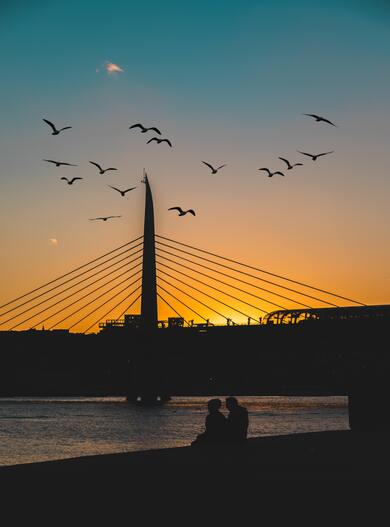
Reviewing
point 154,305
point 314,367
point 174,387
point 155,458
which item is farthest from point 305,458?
point 174,387

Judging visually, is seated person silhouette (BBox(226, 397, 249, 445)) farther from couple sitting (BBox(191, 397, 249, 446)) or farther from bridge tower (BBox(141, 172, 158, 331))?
bridge tower (BBox(141, 172, 158, 331))

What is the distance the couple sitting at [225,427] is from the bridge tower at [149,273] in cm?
5343

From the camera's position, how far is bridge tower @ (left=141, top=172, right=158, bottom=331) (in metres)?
67.4

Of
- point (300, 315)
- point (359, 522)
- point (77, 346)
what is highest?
point (300, 315)

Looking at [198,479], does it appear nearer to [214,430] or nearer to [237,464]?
[237,464]

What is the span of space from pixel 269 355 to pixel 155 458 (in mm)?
73186

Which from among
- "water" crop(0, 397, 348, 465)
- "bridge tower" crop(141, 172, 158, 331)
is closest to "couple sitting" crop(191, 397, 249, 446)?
"water" crop(0, 397, 348, 465)

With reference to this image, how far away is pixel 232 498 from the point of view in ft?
29.2

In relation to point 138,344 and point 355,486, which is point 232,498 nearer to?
point 355,486

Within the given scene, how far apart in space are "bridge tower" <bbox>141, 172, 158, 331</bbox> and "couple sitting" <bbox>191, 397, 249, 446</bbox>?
53433 mm

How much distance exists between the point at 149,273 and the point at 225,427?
57166 mm

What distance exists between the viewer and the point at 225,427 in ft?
44.5

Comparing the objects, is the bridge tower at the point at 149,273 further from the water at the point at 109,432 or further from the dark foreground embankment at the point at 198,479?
the dark foreground embankment at the point at 198,479

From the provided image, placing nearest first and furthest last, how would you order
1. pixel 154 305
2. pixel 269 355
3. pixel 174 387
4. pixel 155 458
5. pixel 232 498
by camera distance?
pixel 232 498 → pixel 155 458 → pixel 154 305 → pixel 269 355 → pixel 174 387
